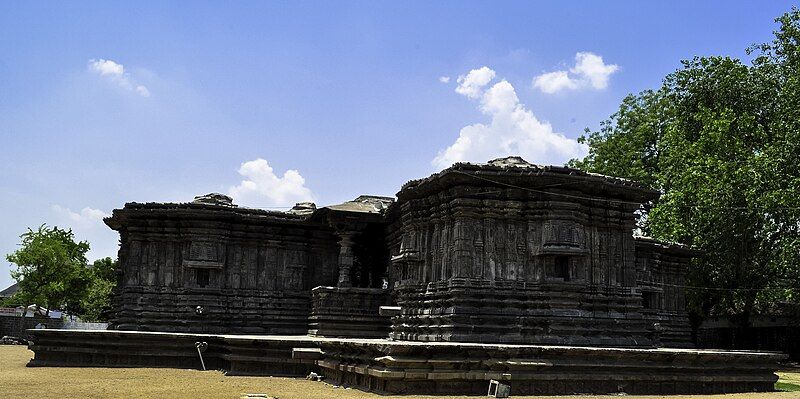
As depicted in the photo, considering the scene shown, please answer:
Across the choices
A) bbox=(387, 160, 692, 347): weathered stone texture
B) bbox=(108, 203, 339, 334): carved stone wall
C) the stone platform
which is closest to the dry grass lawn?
the stone platform

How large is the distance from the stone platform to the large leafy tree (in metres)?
12.9

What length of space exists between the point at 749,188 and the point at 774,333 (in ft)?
28.0

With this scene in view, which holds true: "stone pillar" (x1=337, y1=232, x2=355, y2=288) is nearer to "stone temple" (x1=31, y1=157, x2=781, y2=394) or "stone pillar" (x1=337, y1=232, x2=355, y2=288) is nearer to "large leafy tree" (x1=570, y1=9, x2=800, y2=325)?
"stone temple" (x1=31, y1=157, x2=781, y2=394)

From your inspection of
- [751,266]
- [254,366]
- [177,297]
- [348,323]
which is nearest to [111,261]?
[177,297]

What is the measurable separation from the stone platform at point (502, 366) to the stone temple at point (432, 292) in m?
0.03

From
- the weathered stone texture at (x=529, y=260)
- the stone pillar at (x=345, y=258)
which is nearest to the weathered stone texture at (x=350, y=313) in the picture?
the stone pillar at (x=345, y=258)

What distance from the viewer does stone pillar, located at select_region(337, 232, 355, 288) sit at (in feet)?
79.1

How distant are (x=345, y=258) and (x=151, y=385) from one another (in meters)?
10.1

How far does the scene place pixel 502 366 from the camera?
13305mm

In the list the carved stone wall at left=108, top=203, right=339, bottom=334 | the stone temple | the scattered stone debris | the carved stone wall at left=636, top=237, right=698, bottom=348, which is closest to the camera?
the scattered stone debris

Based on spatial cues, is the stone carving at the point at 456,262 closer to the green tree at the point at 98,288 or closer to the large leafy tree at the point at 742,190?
the large leafy tree at the point at 742,190

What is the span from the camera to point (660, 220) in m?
29.3

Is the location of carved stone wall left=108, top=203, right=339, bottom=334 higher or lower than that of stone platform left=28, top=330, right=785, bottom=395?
higher

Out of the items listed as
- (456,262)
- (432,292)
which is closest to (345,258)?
(432,292)
